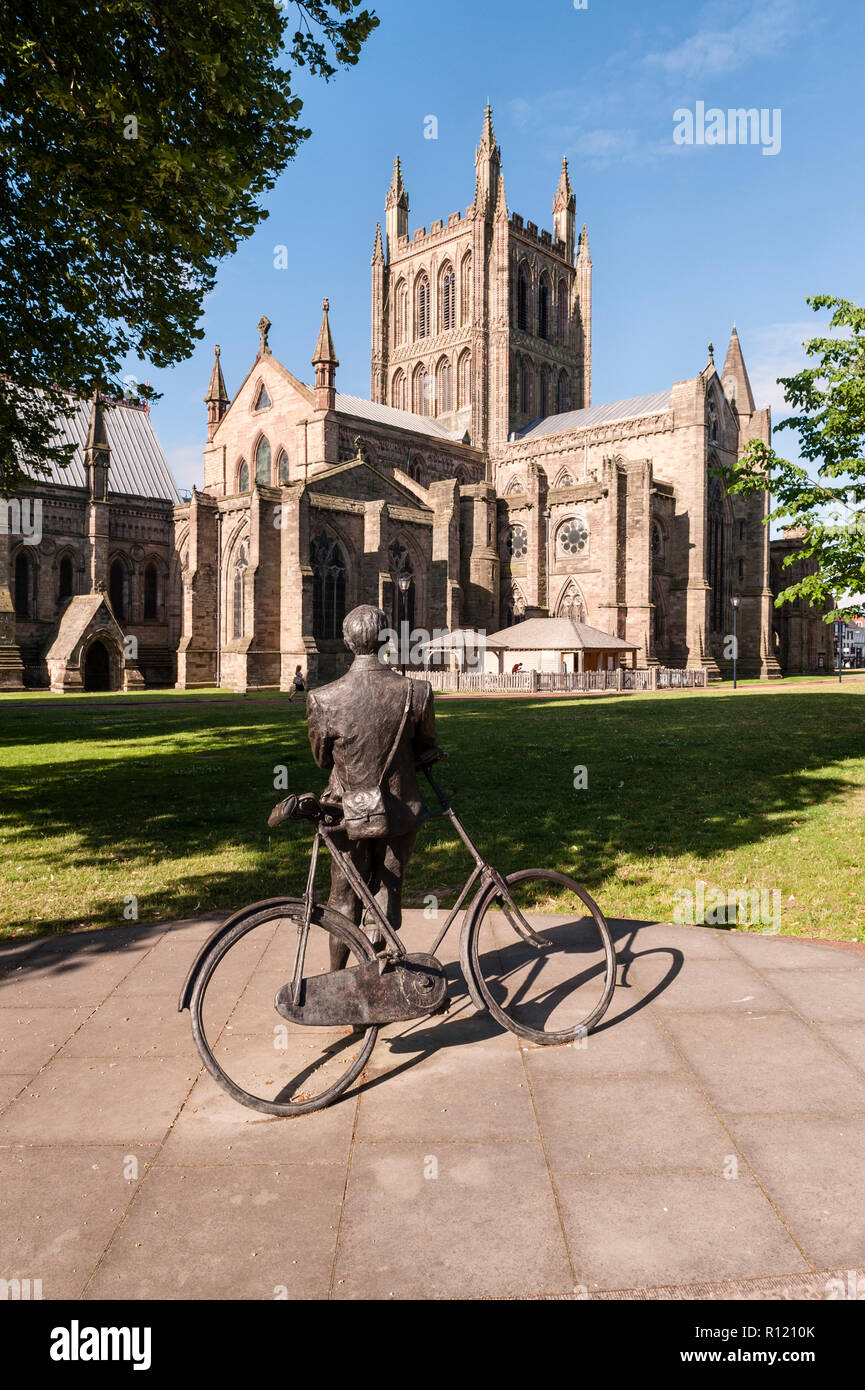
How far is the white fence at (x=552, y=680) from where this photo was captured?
1485 inches

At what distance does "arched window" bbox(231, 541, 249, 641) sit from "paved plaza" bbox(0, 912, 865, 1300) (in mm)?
35846

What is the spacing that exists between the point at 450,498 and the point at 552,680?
37.1ft

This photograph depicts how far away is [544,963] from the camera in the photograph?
5.02 metres

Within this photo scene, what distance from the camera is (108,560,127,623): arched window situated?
43.0m

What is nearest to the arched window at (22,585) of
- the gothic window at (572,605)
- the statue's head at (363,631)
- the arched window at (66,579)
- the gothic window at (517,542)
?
the arched window at (66,579)

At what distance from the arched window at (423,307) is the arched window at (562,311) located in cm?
1079

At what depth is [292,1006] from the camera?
11.7 ft

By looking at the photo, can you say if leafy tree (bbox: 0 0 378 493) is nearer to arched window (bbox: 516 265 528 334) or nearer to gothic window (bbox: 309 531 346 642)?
Result: gothic window (bbox: 309 531 346 642)

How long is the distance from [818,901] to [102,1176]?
5.48 m

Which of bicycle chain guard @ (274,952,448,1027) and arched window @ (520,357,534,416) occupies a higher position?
arched window @ (520,357,534,416)

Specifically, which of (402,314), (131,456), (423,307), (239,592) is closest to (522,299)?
(423,307)

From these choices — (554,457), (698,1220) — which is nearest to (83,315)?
(698,1220)

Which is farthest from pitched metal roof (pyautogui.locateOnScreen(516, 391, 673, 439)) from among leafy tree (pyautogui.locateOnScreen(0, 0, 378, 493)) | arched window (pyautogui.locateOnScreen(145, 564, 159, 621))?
leafy tree (pyautogui.locateOnScreen(0, 0, 378, 493))

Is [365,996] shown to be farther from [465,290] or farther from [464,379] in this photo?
[465,290]
